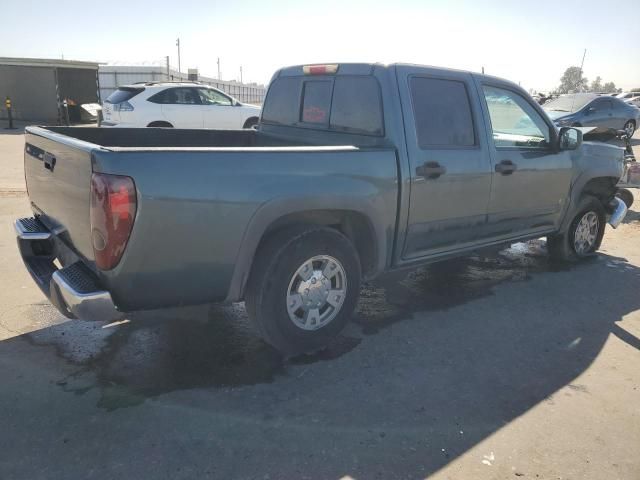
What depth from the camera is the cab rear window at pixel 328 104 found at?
3789 mm

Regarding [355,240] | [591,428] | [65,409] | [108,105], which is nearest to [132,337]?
[65,409]

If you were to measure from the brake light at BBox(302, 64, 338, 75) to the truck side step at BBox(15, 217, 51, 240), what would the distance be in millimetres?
2364

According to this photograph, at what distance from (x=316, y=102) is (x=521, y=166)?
1.89 meters

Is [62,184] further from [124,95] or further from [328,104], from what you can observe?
[124,95]

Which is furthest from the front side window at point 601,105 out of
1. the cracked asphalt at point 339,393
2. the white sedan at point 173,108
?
the cracked asphalt at point 339,393

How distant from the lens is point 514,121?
4727mm

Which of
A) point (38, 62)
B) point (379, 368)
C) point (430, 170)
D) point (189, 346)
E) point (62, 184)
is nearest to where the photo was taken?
point (62, 184)

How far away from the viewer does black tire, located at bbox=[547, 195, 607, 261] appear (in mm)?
5555

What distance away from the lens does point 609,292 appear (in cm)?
498

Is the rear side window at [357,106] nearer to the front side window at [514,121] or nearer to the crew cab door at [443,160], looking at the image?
the crew cab door at [443,160]

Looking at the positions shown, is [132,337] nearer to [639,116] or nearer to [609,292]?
[609,292]

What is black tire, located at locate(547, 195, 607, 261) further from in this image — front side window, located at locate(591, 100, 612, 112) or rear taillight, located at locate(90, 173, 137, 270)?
front side window, located at locate(591, 100, 612, 112)

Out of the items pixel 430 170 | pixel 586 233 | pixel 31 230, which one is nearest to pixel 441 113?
pixel 430 170

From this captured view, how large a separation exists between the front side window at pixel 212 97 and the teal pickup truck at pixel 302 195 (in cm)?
837
